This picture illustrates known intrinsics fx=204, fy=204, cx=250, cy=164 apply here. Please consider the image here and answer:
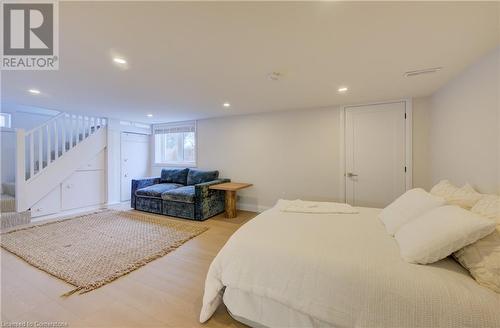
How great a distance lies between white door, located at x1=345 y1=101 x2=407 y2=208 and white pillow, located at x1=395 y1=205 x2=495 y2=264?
8.05 ft

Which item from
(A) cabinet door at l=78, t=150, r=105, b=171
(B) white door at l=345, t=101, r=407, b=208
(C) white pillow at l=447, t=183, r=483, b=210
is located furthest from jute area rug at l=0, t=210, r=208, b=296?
(C) white pillow at l=447, t=183, r=483, b=210

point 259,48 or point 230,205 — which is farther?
point 230,205

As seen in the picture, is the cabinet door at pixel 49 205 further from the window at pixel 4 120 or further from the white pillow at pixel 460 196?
the white pillow at pixel 460 196

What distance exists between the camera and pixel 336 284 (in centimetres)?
120

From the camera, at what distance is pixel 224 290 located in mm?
1669

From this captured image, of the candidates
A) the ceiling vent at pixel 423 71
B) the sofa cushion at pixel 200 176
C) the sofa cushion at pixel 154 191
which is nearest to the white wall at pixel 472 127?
the ceiling vent at pixel 423 71

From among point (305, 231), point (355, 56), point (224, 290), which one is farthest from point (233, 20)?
A: point (224, 290)

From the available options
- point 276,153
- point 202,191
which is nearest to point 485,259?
point 276,153

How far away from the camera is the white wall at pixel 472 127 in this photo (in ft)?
5.95

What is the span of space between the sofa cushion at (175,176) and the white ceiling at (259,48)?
2.26 metres

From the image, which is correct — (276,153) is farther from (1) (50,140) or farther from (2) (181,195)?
(1) (50,140)

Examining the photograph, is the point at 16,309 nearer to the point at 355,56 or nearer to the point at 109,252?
the point at 109,252

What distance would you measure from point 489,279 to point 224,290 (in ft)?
5.35

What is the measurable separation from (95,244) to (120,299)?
1435mm
